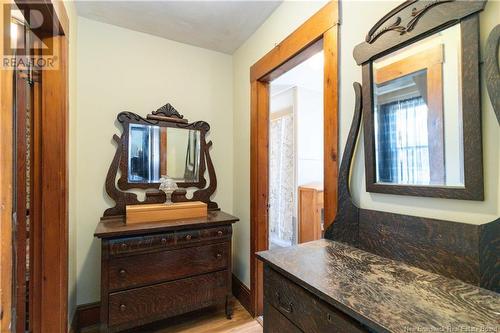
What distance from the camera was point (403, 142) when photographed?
1069mm

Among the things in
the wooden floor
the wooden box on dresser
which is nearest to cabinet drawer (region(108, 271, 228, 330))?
the wooden box on dresser

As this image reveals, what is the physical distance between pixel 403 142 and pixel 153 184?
2013 millimetres

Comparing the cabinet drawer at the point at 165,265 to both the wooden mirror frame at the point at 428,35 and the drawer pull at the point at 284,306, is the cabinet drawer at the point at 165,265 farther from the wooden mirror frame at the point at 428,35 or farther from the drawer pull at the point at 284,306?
the wooden mirror frame at the point at 428,35

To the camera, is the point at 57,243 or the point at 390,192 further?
the point at 57,243

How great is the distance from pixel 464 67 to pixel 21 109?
2149 mm

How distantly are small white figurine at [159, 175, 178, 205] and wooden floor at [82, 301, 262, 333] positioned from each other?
3.36ft

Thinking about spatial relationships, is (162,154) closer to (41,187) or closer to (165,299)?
(41,187)

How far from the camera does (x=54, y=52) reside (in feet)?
4.73

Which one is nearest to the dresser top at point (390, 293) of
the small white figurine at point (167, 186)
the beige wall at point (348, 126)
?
the beige wall at point (348, 126)

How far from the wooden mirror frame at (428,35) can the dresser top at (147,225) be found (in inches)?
49.5

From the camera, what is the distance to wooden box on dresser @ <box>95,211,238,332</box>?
5.36 feet

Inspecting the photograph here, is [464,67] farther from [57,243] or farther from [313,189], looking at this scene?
[313,189]

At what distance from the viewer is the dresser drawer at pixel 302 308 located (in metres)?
0.76

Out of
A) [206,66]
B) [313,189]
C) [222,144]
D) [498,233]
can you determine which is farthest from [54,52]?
[313,189]
